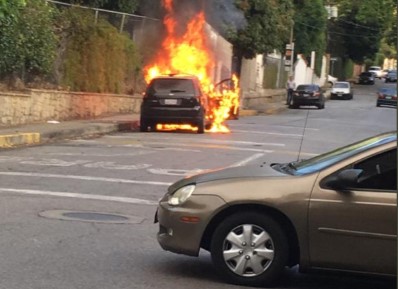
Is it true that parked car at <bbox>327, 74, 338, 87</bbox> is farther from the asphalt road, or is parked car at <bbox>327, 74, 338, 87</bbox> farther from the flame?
the asphalt road

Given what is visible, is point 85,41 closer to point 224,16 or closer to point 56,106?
point 56,106

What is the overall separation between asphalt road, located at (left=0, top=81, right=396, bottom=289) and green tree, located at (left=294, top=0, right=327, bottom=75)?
1457 inches

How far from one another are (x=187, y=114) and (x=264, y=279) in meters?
15.6

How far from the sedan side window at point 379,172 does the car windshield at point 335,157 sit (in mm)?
110

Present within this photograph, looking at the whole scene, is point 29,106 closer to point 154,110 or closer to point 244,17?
point 154,110

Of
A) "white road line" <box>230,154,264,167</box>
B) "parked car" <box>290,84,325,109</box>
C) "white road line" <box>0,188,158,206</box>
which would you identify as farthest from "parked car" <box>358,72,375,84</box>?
"white road line" <box>0,188,158,206</box>

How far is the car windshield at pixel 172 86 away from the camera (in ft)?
71.4

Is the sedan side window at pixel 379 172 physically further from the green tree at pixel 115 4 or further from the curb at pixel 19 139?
the green tree at pixel 115 4

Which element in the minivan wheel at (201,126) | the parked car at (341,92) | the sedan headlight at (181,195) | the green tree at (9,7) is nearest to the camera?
the sedan headlight at (181,195)

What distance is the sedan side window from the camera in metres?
5.99

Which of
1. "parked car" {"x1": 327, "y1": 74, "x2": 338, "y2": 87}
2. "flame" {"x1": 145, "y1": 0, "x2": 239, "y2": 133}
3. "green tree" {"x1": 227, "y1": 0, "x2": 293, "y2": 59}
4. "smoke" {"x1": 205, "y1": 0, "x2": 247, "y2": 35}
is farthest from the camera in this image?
"parked car" {"x1": 327, "y1": 74, "x2": 338, "y2": 87}

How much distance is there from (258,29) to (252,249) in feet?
107

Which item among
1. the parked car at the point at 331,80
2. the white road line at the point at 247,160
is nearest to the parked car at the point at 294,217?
the white road line at the point at 247,160

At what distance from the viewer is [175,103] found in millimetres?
21641
